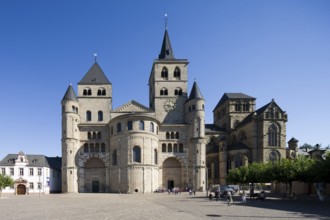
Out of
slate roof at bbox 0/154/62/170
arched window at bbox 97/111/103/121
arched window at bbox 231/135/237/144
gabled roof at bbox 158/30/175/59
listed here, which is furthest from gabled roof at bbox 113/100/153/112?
arched window at bbox 231/135/237/144

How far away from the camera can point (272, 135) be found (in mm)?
68188

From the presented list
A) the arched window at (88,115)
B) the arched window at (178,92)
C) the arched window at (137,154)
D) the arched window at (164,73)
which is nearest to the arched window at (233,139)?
the arched window at (178,92)

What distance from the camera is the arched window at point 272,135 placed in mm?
68000

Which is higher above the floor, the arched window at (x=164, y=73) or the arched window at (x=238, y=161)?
the arched window at (x=164, y=73)

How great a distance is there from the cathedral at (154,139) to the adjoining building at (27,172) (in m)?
9.90

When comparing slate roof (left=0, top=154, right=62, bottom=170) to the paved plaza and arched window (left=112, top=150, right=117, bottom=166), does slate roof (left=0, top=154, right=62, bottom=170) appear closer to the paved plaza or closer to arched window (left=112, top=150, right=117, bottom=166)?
arched window (left=112, top=150, right=117, bottom=166)

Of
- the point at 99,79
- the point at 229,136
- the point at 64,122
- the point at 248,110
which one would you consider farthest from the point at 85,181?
the point at 248,110

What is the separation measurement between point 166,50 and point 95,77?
768 inches

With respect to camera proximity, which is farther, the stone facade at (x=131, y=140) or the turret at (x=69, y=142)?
the turret at (x=69, y=142)

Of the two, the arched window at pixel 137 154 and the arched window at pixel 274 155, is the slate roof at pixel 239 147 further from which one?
the arched window at pixel 137 154

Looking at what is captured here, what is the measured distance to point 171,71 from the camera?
248ft

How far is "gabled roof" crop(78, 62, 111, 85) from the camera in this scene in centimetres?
7138

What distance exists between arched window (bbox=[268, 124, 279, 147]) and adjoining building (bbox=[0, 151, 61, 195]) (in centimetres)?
4924

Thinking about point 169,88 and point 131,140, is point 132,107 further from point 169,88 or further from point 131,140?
point 131,140
